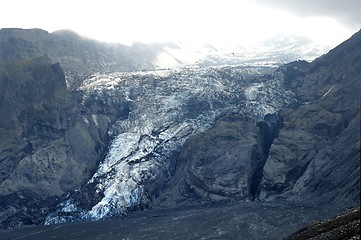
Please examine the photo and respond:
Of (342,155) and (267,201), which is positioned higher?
(342,155)

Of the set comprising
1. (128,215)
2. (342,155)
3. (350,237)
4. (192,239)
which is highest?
(350,237)

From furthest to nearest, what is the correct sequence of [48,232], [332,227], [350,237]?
[48,232] → [332,227] → [350,237]

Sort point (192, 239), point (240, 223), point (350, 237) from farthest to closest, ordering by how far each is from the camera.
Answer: point (240, 223)
point (192, 239)
point (350, 237)

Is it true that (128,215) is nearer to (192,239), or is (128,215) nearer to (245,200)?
(245,200)

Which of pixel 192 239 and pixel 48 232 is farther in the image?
pixel 48 232

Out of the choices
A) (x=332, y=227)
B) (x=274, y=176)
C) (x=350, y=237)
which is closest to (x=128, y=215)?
(x=274, y=176)

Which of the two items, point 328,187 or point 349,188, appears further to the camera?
point 328,187

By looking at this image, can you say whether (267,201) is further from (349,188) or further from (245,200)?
(349,188)

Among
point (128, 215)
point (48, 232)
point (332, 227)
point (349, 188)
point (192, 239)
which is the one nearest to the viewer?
point (332, 227)

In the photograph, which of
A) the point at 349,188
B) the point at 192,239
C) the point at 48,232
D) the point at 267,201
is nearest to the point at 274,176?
the point at 267,201
